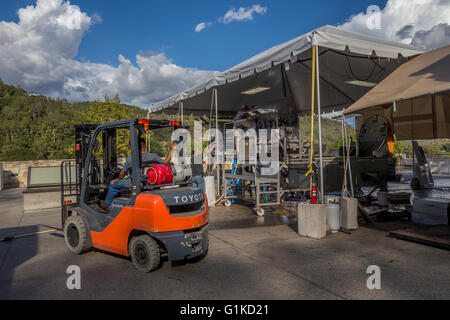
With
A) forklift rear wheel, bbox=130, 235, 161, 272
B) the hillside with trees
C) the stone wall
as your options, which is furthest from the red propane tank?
the stone wall

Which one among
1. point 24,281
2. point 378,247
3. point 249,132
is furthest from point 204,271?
point 249,132

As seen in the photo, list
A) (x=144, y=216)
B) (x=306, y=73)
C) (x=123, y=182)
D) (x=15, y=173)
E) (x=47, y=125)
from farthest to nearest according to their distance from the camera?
(x=47, y=125)
(x=15, y=173)
(x=306, y=73)
(x=123, y=182)
(x=144, y=216)

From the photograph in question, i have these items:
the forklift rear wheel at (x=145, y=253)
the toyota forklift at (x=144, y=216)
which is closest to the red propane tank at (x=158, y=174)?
the toyota forklift at (x=144, y=216)

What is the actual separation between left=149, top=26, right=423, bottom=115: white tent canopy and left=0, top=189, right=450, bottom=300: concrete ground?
3.88 m

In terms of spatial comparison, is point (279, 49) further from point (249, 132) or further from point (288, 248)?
point (288, 248)

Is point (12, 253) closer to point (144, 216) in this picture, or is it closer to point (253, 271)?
point (144, 216)

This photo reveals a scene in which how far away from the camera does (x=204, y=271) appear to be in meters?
4.56

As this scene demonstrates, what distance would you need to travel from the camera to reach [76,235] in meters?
5.41

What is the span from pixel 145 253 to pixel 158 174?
113 centimetres

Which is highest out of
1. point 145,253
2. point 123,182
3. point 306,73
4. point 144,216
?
point 306,73

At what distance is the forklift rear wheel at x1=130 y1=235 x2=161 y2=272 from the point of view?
430cm

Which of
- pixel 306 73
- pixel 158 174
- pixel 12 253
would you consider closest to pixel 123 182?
pixel 158 174
